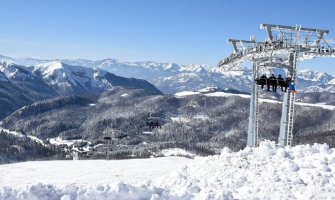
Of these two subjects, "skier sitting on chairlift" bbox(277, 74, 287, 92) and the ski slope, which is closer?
the ski slope

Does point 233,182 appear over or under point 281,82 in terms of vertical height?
under

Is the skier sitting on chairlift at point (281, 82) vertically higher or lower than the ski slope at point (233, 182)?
higher

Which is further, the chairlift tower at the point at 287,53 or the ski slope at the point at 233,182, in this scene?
the chairlift tower at the point at 287,53

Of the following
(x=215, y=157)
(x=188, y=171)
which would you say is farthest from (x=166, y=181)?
A: (x=215, y=157)

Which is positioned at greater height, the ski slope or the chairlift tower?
the chairlift tower

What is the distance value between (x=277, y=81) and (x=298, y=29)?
4804 millimetres

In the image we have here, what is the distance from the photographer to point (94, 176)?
1494 inches

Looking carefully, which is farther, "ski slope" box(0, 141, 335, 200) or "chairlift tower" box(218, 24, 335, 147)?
"chairlift tower" box(218, 24, 335, 147)

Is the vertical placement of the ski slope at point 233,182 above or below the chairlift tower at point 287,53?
below

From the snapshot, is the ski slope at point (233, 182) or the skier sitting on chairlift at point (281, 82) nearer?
the ski slope at point (233, 182)

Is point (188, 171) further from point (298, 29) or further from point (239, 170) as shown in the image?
point (298, 29)

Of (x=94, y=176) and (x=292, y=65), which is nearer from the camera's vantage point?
(x=292, y=65)

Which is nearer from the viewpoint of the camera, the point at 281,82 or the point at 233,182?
the point at 233,182

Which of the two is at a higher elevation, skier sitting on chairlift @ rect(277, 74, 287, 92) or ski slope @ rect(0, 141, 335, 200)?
skier sitting on chairlift @ rect(277, 74, 287, 92)
